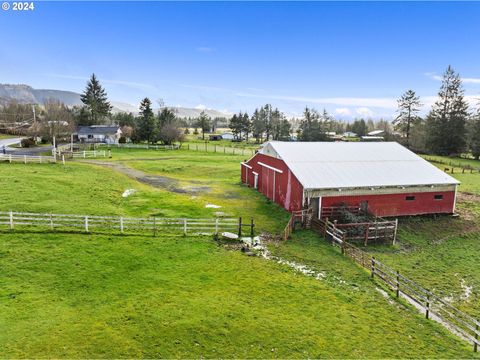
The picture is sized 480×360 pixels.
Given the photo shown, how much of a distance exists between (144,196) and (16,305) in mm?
16222

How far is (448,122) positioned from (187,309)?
7249cm

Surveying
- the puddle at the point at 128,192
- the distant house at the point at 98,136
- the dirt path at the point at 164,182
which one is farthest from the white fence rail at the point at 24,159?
the distant house at the point at 98,136

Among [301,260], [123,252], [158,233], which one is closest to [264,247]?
[301,260]

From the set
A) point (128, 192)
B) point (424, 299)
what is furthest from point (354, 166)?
point (128, 192)

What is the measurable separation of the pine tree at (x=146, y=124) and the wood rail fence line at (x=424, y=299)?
59.2m

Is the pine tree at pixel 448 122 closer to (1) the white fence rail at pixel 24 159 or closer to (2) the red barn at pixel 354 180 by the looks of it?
(2) the red barn at pixel 354 180

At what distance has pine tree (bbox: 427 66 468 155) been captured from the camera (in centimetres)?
6788

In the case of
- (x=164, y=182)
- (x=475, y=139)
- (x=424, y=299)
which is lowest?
(x=424, y=299)

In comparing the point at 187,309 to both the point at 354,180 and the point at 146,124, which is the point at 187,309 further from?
the point at 146,124

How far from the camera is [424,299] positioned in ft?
39.8

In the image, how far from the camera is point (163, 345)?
954 centimetres

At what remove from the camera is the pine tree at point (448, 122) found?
67.9 meters

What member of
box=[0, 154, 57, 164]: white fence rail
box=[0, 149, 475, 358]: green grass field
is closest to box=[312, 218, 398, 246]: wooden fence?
box=[0, 149, 475, 358]: green grass field

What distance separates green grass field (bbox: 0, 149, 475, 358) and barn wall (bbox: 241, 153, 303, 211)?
12.8 feet
